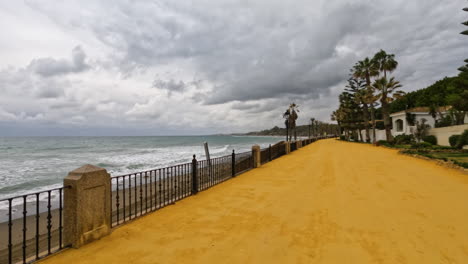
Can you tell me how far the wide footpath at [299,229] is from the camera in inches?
150

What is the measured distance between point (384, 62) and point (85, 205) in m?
38.7

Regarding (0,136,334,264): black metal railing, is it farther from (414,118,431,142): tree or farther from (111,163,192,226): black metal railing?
(414,118,431,142): tree

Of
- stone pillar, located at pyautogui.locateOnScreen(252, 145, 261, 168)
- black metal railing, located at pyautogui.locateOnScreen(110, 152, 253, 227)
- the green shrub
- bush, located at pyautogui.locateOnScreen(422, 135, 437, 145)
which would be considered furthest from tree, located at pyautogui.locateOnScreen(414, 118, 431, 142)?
black metal railing, located at pyautogui.locateOnScreen(110, 152, 253, 227)

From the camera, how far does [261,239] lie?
14.4ft

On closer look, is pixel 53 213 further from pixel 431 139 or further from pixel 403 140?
pixel 403 140

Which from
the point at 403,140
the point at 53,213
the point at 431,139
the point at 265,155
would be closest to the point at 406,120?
the point at 403,140

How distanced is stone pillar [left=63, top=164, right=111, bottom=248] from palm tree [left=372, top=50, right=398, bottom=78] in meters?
36.3

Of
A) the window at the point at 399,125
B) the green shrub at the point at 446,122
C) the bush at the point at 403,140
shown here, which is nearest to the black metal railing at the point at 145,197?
the bush at the point at 403,140

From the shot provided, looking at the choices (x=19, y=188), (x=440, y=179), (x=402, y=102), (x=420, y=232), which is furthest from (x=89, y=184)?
(x=402, y=102)

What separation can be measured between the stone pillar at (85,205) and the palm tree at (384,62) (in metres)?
36.3

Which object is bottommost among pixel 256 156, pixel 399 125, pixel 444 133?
pixel 256 156

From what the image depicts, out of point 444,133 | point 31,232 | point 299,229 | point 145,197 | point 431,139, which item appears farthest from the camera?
point 431,139

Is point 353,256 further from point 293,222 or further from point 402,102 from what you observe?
point 402,102

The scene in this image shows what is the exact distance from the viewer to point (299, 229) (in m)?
4.81
